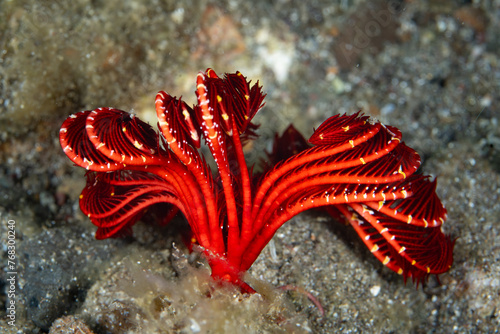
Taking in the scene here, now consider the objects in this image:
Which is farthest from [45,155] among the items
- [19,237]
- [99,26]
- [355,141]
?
[355,141]

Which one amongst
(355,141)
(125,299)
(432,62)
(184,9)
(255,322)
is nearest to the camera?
(255,322)

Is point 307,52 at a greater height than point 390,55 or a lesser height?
lesser

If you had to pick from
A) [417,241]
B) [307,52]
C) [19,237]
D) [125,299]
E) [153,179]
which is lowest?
[19,237]

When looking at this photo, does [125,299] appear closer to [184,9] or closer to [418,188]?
[418,188]

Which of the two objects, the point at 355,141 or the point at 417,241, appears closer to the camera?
the point at 355,141

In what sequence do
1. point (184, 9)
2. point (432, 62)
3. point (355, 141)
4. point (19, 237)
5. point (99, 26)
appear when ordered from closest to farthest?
point (355, 141)
point (19, 237)
point (99, 26)
point (184, 9)
point (432, 62)

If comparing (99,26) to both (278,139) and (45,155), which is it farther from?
(278,139)
